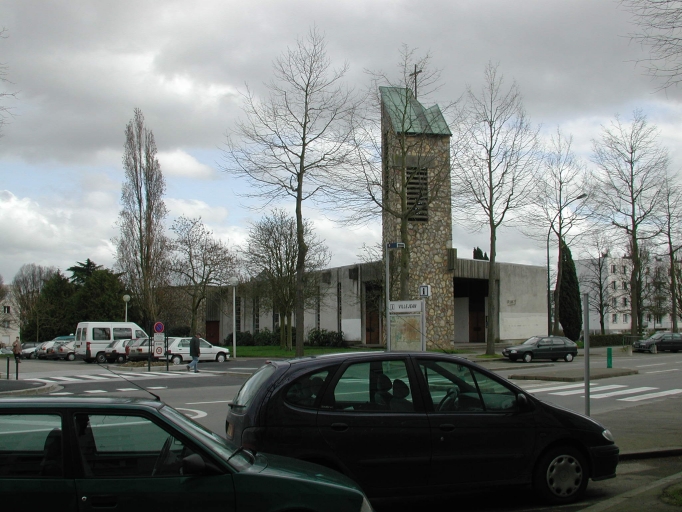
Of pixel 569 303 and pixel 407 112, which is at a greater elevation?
pixel 407 112

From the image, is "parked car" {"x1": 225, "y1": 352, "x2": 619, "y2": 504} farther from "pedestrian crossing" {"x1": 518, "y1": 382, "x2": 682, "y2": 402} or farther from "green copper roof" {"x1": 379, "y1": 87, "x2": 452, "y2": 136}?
"green copper roof" {"x1": 379, "y1": 87, "x2": 452, "y2": 136}

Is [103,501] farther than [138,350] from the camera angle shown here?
No

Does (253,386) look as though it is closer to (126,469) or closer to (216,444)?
(216,444)

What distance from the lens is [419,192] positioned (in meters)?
34.1

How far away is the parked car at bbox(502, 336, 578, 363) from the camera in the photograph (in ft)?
118

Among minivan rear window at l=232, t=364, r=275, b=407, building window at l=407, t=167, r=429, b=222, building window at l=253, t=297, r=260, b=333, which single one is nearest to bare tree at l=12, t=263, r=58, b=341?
building window at l=253, t=297, r=260, b=333

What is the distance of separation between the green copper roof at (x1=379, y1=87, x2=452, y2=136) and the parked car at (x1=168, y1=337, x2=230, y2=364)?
642 inches

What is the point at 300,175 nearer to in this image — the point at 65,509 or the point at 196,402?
the point at 196,402

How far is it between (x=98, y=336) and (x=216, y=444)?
1535 inches

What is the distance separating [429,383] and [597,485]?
3017 mm

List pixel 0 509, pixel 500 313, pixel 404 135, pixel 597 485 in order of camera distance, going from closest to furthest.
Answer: pixel 0 509 → pixel 597 485 → pixel 404 135 → pixel 500 313

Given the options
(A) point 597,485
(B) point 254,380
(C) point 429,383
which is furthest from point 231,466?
(A) point 597,485

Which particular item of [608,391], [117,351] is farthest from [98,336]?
[608,391]

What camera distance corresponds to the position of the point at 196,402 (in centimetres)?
1744
